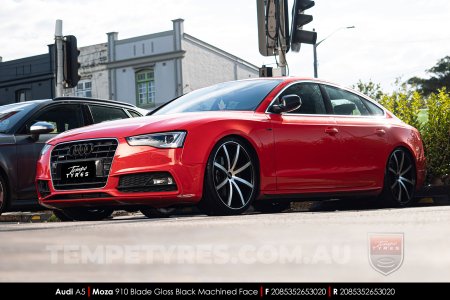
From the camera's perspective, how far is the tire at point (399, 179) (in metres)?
8.82

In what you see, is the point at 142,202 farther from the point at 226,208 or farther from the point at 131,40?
the point at 131,40

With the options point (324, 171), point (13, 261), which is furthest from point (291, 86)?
point (13, 261)

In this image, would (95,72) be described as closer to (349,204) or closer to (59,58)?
(59,58)

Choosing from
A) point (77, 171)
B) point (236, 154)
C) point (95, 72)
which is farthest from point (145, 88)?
point (236, 154)

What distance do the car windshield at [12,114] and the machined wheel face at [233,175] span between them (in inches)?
128

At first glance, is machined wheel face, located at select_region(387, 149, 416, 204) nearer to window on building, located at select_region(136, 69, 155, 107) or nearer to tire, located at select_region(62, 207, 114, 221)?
tire, located at select_region(62, 207, 114, 221)

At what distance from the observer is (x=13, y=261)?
3170 millimetres

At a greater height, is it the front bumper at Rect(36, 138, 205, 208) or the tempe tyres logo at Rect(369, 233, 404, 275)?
the front bumper at Rect(36, 138, 205, 208)

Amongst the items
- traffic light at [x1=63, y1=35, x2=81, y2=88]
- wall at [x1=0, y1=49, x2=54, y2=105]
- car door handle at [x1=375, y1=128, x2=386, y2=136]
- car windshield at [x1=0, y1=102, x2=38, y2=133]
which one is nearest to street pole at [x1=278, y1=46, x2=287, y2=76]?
traffic light at [x1=63, y1=35, x2=81, y2=88]

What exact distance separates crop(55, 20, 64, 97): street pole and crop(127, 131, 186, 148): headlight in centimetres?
740

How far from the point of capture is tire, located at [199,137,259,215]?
6.71 m

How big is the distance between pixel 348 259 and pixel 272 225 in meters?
1.62

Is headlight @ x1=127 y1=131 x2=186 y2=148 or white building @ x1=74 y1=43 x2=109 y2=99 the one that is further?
white building @ x1=74 y1=43 x2=109 y2=99
